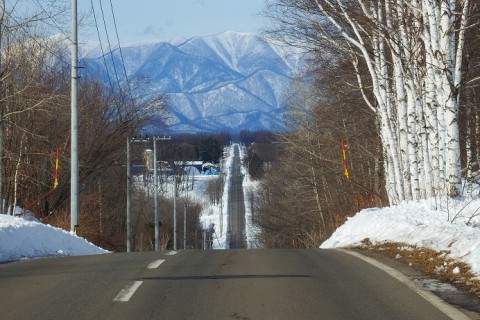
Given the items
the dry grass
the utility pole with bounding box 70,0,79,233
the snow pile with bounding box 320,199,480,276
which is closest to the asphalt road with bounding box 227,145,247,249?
the utility pole with bounding box 70,0,79,233

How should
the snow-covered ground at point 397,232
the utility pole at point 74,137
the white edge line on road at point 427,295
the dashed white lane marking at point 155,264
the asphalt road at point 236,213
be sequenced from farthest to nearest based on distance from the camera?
the asphalt road at point 236,213, the utility pole at point 74,137, the snow-covered ground at point 397,232, the dashed white lane marking at point 155,264, the white edge line on road at point 427,295

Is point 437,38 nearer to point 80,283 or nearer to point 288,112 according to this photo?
point 80,283

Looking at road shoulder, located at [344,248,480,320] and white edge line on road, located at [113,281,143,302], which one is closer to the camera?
road shoulder, located at [344,248,480,320]

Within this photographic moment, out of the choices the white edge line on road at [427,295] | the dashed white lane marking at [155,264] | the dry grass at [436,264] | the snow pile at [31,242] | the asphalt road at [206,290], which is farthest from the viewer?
the snow pile at [31,242]

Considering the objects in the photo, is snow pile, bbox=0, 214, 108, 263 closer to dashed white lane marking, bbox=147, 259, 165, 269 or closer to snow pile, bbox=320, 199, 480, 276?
dashed white lane marking, bbox=147, 259, 165, 269

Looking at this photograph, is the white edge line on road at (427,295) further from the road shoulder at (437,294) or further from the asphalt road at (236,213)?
the asphalt road at (236,213)

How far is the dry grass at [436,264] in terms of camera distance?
30.0ft

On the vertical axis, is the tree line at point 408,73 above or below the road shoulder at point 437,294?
above

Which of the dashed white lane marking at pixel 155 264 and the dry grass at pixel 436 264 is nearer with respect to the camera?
the dry grass at pixel 436 264

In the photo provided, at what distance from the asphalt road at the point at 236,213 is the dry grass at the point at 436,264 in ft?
238

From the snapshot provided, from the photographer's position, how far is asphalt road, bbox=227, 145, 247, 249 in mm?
91744

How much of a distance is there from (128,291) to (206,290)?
0.91 metres

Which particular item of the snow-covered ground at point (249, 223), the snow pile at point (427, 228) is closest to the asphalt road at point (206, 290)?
the snow pile at point (427, 228)

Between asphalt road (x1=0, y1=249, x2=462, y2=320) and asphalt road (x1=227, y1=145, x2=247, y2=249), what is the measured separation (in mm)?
74331
